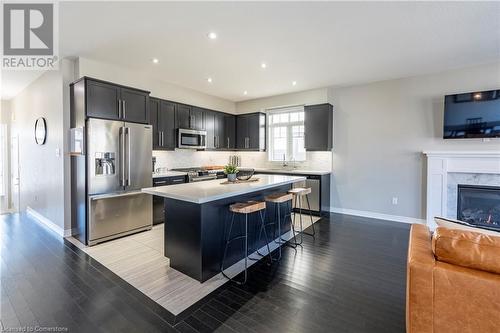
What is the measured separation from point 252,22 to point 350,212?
14.4ft

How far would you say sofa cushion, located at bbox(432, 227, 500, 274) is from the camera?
4.36 feet

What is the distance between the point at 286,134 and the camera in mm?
6355

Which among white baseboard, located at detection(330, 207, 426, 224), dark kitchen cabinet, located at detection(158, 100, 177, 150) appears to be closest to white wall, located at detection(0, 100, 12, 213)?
dark kitchen cabinet, located at detection(158, 100, 177, 150)

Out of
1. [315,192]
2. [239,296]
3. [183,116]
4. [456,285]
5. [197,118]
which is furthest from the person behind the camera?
[197,118]

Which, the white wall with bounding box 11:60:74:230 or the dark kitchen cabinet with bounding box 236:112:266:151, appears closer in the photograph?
the white wall with bounding box 11:60:74:230

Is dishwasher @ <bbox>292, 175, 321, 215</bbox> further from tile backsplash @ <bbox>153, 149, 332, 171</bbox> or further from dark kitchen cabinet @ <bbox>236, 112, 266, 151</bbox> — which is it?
dark kitchen cabinet @ <bbox>236, 112, 266, 151</bbox>

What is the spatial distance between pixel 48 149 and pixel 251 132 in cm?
A: 438

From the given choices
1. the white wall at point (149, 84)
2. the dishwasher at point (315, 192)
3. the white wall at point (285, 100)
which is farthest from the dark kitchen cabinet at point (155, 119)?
the dishwasher at point (315, 192)

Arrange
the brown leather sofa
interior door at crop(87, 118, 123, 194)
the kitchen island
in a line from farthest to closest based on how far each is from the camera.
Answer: interior door at crop(87, 118, 123, 194) < the kitchen island < the brown leather sofa

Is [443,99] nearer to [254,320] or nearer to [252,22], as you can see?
[252,22]

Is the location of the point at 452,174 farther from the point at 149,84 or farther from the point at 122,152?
the point at 149,84

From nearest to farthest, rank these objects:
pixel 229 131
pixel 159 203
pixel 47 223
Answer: pixel 47 223 < pixel 159 203 < pixel 229 131

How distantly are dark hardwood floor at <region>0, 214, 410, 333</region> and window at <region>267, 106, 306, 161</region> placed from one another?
3.13 metres

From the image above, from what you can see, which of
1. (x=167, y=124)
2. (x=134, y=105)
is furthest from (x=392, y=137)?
(x=134, y=105)
